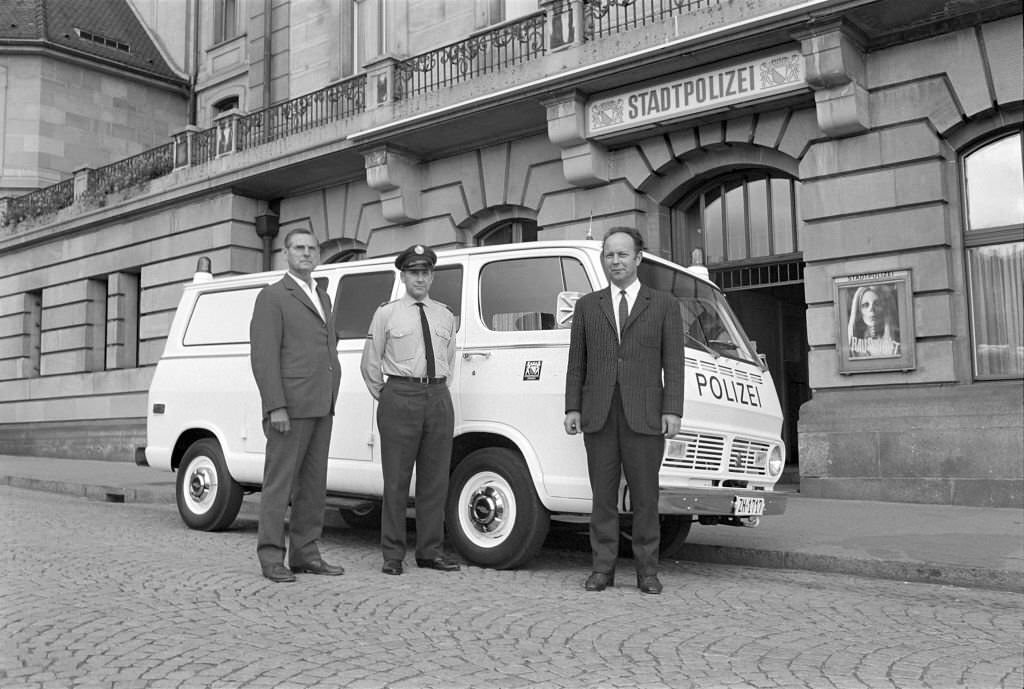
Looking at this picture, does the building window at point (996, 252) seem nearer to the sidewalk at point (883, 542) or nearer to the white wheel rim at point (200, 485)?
the sidewalk at point (883, 542)

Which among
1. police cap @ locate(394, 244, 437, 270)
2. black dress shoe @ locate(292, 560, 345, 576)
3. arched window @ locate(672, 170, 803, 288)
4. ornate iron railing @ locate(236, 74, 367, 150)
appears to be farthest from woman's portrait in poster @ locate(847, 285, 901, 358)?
ornate iron railing @ locate(236, 74, 367, 150)

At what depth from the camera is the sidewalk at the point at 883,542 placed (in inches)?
265

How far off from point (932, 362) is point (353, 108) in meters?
11.1

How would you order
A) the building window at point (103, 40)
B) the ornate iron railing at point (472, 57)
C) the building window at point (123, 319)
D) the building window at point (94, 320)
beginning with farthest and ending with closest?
the building window at point (103, 40), the building window at point (94, 320), the building window at point (123, 319), the ornate iron railing at point (472, 57)

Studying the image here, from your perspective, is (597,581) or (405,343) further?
(405,343)

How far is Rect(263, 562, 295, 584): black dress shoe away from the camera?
607cm

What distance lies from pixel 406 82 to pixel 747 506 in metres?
12.5

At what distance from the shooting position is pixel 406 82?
17.0m

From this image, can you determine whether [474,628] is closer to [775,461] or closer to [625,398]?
[625,398]

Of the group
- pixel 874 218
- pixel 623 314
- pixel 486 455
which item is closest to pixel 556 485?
pixel 486 455

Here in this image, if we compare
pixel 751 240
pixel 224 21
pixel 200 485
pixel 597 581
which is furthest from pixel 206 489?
pixel 224 21

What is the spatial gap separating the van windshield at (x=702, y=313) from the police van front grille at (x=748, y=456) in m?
0.65

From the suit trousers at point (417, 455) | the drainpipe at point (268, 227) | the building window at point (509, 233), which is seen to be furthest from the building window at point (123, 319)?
the suit trousers at point (417, 455)

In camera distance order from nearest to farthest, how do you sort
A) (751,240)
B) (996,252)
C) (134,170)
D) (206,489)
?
(206,489), (996,252), (751,240), (134,170)
